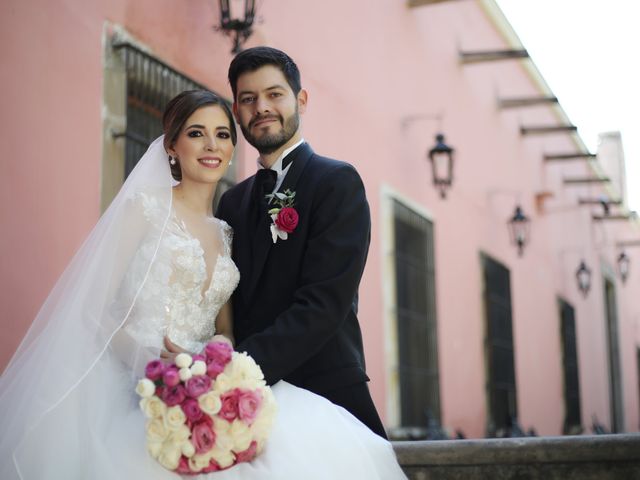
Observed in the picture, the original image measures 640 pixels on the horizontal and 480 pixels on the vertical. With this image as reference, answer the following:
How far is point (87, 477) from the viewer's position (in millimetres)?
2498

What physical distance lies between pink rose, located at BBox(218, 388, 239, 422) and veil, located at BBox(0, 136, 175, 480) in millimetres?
438

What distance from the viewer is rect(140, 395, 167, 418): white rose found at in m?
Result: 2.37

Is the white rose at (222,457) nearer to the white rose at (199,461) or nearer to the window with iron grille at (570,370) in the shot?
the white rose at (199,461)

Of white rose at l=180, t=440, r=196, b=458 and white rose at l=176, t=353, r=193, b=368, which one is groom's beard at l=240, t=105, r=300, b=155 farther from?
white rose at l=180, t=440, r=196, b=458

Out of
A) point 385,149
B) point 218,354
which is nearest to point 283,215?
point 218,354

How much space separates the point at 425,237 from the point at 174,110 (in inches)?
259

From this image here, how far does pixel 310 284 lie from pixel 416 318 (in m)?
6.41

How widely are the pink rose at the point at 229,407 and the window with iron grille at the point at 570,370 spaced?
45.6 feet

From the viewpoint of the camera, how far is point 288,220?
2936mm

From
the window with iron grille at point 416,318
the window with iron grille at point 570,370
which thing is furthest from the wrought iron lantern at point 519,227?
the window with iron grille at point 570,370

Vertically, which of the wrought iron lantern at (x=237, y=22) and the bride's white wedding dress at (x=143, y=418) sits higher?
the wrought iron lantern at (x=237, y=22)

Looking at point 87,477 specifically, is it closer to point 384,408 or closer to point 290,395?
point 290,395

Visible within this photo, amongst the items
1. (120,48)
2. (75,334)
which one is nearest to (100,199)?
(120,48)

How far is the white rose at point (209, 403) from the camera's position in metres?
2.35
